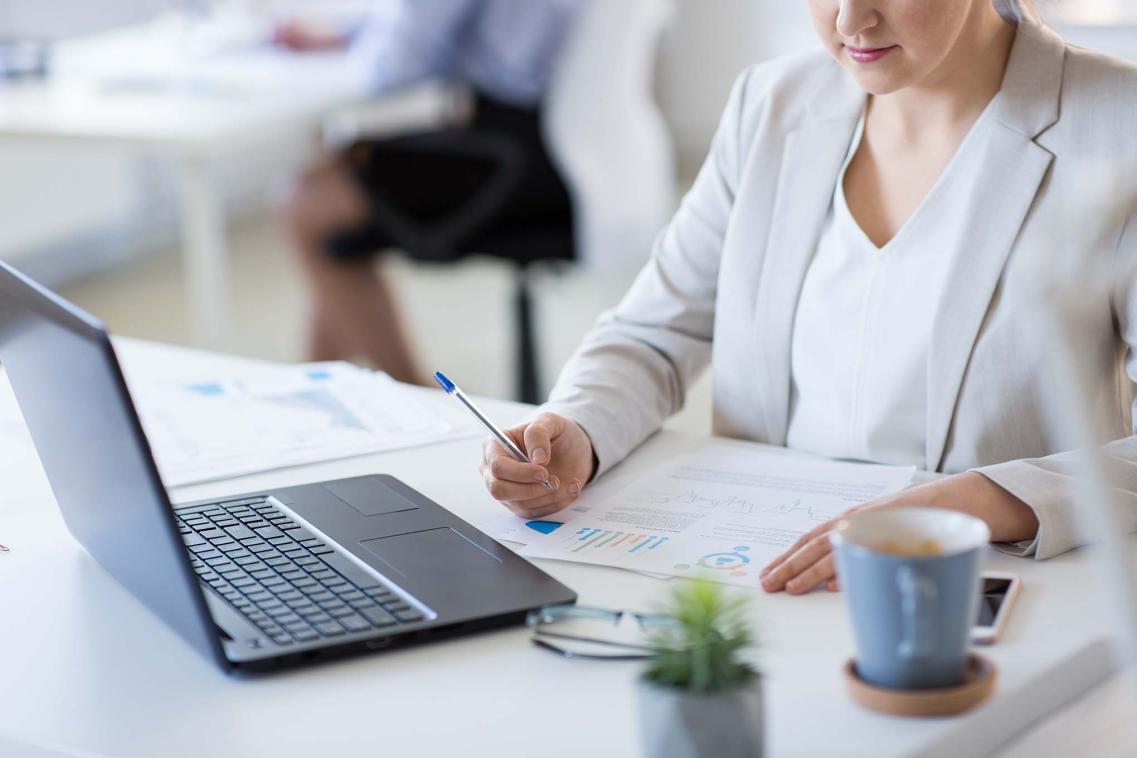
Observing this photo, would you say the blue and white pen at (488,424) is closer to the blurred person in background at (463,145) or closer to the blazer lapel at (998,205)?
the blazer lapel at (998,205)

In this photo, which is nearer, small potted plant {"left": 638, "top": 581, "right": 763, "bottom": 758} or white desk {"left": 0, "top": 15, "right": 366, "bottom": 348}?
small potted plant {"left": 638, "top": 581, "right": 763, "bottom": 758}

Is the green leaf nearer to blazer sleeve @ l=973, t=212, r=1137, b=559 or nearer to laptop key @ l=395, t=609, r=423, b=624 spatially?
laptop key @ l=395, t=609, r=423, b=624

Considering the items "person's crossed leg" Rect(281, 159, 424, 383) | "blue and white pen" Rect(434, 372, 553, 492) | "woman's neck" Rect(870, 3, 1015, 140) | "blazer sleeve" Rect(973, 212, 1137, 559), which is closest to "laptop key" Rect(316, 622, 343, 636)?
"blue and white pen" Rect(434, 372, 553, 492)

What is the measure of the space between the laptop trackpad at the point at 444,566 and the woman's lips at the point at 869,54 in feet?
1.83

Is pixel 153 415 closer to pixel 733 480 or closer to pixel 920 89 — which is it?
pixel 733 480

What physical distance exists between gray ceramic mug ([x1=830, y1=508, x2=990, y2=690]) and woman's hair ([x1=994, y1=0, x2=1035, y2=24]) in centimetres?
68

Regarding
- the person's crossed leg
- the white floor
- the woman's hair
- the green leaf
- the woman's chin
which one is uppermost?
the woman's hair

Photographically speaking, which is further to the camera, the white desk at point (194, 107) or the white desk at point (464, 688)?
the white desk at point (194, 107)

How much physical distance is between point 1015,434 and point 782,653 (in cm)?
50

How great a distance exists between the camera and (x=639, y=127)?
317cm

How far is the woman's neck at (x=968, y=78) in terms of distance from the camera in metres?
1.39

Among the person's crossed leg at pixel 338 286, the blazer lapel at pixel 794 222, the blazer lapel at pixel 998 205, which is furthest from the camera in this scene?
the person's crossed leg at pixel 338 286

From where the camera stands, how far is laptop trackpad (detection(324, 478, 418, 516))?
124cm

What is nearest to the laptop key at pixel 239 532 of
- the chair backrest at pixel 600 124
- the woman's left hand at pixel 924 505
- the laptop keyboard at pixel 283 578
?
the laptop keyboard at pixel 283 578
